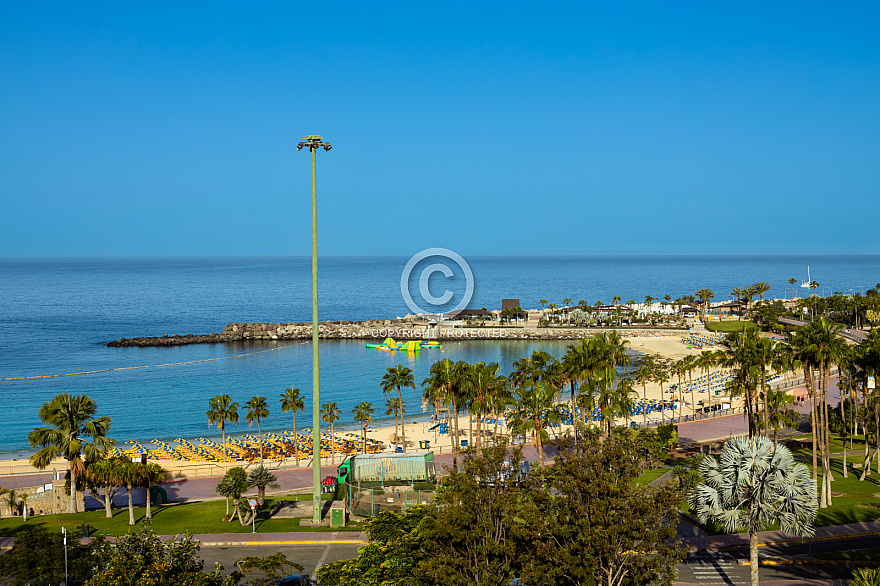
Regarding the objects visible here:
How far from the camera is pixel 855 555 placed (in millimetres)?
27766

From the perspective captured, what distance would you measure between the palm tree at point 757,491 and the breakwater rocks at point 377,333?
375 ft

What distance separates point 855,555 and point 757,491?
→ 829 centimetres

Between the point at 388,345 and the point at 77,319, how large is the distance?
305ft

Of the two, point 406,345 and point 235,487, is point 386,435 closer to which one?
point 235,487

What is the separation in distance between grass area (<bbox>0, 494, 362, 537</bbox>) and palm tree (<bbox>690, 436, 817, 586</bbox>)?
15150mm

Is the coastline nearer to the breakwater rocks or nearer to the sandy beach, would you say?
the sandy beach

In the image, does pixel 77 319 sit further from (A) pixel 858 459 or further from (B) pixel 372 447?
(A) pixel 858 459

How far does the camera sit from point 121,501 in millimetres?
40156

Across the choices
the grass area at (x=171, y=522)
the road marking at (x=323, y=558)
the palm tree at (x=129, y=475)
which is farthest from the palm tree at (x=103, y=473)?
the road marking at (x=323, y=558)

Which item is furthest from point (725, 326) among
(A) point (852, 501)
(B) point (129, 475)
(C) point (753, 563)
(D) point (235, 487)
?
(B) point (129, 475)

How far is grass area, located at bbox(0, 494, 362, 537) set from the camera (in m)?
31.5

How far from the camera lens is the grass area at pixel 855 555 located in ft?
89.4

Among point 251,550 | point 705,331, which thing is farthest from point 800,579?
point 705,331

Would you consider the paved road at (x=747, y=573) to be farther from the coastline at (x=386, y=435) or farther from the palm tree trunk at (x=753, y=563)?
the coastline at (x=386, y=435)
